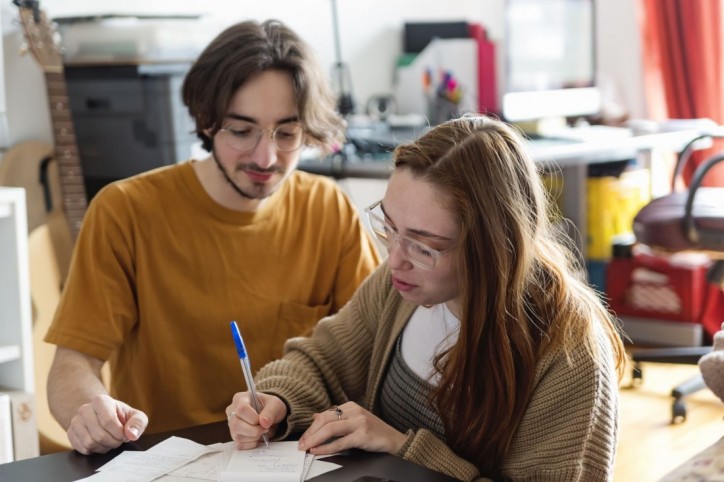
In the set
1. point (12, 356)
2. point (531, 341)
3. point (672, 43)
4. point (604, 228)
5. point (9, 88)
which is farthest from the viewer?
point (672, 43)

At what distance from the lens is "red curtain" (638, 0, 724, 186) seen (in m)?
4.04

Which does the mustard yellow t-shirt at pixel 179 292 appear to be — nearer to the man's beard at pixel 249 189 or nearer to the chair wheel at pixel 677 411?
the man's beard at pixel 249 189

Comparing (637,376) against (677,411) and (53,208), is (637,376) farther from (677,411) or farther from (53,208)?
(53,208)

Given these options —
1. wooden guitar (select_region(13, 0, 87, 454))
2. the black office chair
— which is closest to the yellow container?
the black office chair

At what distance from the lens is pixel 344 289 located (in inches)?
71.2

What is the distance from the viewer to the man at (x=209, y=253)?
1.62 meters

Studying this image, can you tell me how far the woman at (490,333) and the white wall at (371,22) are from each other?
1.77 meters

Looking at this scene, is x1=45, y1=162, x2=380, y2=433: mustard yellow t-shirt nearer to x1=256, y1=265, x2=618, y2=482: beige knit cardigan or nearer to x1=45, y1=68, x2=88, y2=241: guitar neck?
x1=256, y1=265, x2=618, y2=482: beige knit cardigan

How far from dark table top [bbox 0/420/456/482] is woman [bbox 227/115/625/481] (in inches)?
1.0

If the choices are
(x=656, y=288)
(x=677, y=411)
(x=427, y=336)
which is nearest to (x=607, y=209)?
(x=656, y=288)

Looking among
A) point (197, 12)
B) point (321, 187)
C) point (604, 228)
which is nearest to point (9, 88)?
point (197, 12)

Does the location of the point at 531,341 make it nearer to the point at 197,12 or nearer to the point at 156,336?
the point at 156,336

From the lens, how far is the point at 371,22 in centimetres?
383

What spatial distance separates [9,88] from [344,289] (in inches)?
54.6
